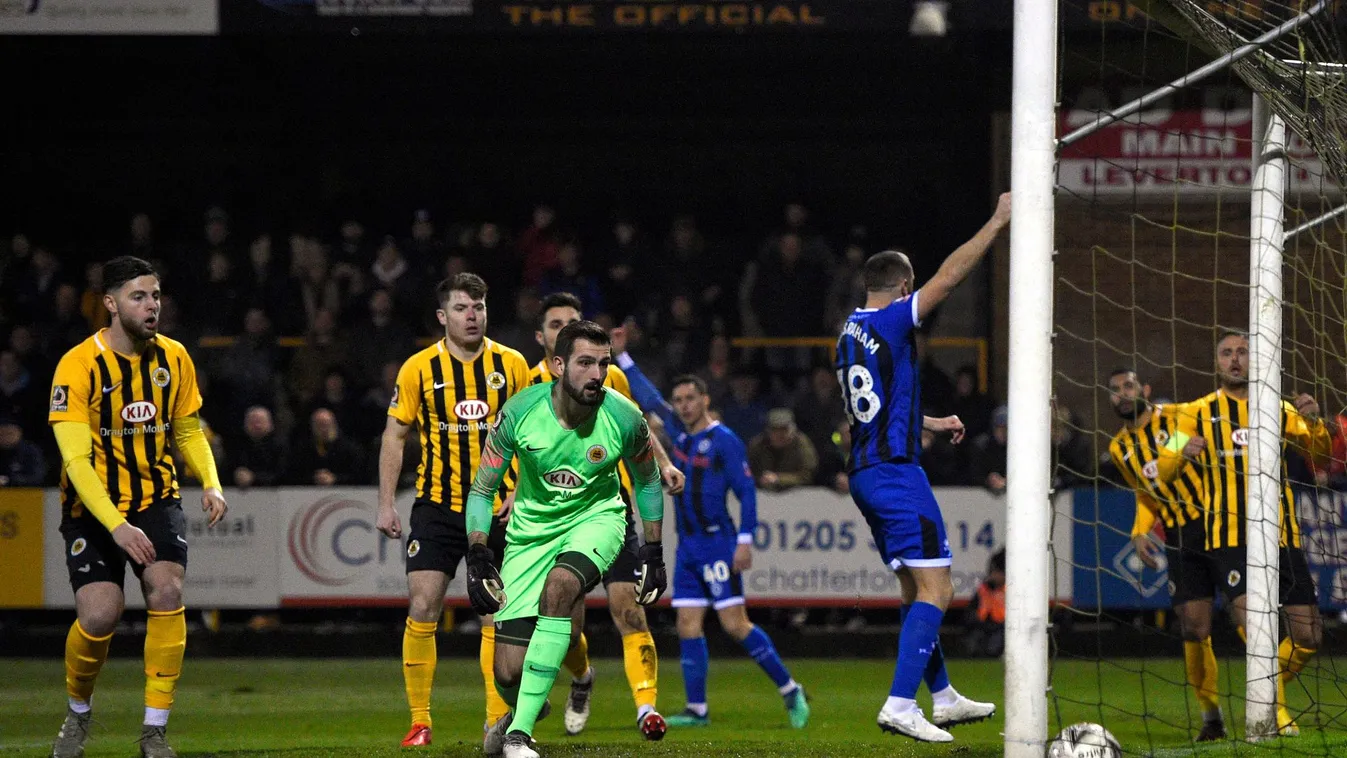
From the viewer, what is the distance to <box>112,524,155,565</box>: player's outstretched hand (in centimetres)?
597

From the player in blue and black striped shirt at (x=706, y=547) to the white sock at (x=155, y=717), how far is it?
2968mm

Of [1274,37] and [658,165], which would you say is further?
[658,165]

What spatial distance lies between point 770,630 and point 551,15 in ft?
18.1

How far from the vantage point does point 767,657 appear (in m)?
8.53

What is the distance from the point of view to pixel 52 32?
1360cm

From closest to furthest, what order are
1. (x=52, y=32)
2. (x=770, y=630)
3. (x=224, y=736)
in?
(x=224, y=736) → (x=770, y=630) → (x=52, y=32)

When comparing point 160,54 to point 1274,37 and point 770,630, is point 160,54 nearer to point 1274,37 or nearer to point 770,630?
point 770,630

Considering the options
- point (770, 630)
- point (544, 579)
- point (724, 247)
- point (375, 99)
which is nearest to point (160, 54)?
point (375, 99)

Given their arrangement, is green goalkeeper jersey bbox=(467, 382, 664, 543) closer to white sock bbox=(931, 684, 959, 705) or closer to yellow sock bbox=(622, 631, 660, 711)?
white sock bbox=(931, 684, 959, 705)

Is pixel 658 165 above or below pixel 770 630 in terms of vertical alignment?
above

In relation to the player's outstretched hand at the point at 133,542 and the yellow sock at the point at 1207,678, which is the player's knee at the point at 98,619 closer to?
the player's outstretched hand at the point at 133,542

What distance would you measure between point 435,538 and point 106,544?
1316 mm

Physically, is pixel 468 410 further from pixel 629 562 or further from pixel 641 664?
pixel 641 664

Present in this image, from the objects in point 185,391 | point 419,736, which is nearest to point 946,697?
point 419,736
